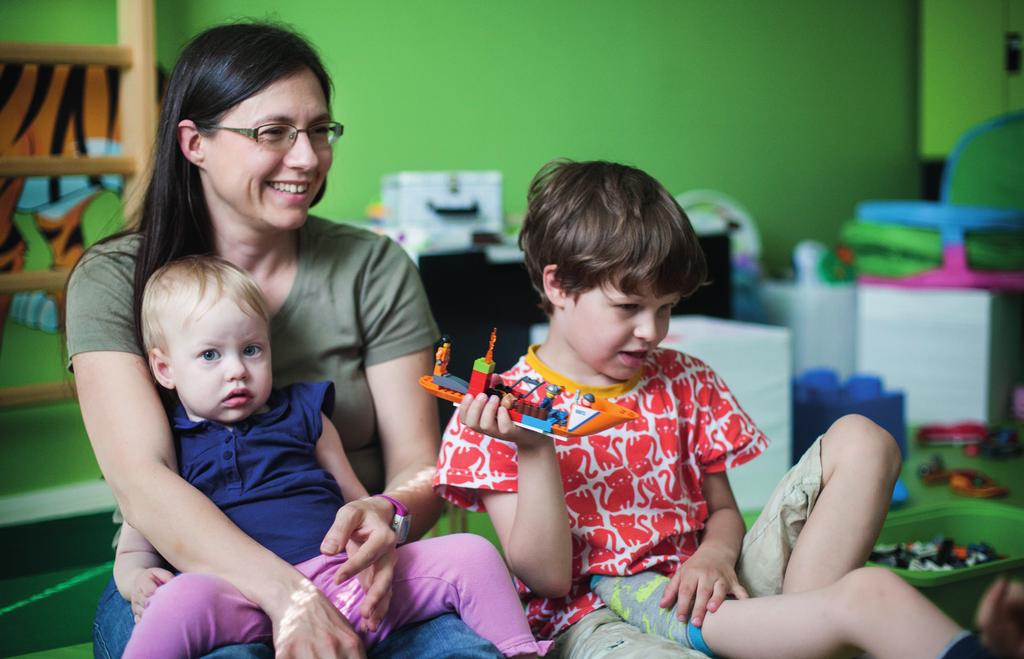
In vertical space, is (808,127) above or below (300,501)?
Answer: above

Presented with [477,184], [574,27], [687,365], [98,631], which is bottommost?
[98,631]

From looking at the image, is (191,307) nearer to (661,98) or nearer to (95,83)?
(95,83)

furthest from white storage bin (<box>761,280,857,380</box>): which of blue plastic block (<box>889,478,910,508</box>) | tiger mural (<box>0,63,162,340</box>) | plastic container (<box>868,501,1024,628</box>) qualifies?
tiger mural (<box>0,63,162,340</box>)

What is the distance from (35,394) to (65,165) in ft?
1.66

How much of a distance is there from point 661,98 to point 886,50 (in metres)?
1.21

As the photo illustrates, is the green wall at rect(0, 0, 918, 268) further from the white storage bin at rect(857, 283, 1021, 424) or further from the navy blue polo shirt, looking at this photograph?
the navy blue polo shirt

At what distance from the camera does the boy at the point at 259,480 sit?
1.20 meters

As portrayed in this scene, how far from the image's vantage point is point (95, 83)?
8.37 feet

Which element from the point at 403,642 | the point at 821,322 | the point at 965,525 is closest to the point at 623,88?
the point at 821,322

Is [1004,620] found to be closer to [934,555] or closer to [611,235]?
[611,235]

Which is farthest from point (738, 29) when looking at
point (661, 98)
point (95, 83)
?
point (95, 83)

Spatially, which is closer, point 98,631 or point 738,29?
point 98,631

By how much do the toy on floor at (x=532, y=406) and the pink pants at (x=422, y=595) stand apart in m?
0.18

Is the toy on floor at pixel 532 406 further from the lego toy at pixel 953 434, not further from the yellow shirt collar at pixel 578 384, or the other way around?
the lego toy at pixel 953 434
